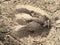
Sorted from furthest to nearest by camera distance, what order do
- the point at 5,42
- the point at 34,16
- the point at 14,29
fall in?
the point at 34,16 → the point at 14,29 → the point at 5,42

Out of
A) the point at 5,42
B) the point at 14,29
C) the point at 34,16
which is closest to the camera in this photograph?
the point at 5,42

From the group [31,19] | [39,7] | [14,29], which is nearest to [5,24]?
[14,29]

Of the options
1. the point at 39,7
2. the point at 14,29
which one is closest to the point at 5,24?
the point at 14,29

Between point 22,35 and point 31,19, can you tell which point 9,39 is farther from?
point 31,19

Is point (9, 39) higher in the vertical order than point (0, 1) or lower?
lower

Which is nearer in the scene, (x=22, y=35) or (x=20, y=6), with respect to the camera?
(x=22, y=35)

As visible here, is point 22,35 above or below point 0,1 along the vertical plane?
below

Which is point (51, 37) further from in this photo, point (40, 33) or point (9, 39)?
point (9, 39)
